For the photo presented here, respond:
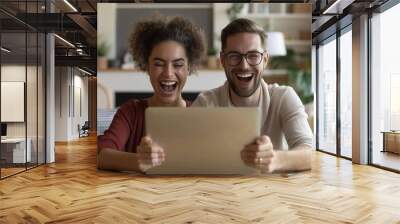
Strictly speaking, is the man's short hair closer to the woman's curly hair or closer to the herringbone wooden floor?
the woman's curly hair

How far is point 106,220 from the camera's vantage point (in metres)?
3.10

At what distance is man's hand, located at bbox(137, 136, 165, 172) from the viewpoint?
0.70 metres

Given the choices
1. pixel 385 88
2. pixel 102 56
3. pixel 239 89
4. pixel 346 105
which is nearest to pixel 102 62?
pixel 102 56

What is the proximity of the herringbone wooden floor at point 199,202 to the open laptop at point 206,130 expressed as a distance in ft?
5.85

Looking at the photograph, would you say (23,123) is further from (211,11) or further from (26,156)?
(211,11)

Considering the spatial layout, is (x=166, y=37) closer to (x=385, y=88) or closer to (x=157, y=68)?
(x=157, y=68)

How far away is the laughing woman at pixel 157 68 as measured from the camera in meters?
0.69

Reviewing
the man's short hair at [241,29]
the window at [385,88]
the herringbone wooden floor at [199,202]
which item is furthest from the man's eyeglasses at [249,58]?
the window at [385,88]

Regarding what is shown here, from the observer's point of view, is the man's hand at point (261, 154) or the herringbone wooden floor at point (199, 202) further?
the herringbone wooden floor at point (199, 202)

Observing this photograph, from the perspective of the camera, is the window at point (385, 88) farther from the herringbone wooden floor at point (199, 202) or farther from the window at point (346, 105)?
the herringbone wooden floor at point (199, 202)

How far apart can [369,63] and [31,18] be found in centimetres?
468

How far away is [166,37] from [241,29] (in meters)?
0.12

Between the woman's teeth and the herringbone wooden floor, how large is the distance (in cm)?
180

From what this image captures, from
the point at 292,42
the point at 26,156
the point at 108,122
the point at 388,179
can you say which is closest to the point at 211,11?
the point at 292,42
